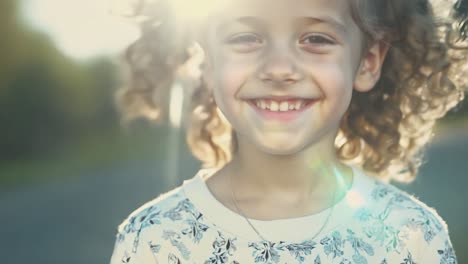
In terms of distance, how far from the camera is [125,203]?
6730 millimetres

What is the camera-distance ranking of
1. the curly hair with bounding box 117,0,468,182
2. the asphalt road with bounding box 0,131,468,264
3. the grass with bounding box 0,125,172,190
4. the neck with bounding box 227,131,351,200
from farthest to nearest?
the grass with bounding box 0,125,172,190, the asphalt road with bounding box 0,131,468,264, the curly hair with bounding box 117,0,468,182, the neck with bounding box 227,131,351,200

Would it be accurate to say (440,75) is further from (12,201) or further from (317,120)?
(12,201)

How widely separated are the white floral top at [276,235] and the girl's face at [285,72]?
22 centimetres

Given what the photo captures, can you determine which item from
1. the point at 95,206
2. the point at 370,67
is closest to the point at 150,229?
the point at 370,67

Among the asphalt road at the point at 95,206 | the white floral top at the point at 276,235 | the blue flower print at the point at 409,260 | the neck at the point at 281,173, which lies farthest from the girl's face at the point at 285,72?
the asphalt road at the point at 95,206

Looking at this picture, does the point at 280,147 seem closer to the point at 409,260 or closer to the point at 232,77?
the point at 232,77

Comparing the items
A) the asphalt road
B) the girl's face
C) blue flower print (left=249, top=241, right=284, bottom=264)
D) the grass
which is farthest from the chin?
the grass

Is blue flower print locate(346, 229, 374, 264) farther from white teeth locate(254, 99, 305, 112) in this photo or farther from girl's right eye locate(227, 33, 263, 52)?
girl's right eye locate(227, 33, 263, 52)

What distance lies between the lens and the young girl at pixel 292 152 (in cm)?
250

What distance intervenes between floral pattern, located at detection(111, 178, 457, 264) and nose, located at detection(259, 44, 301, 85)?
410mm

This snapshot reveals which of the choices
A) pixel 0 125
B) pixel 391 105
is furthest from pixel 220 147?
pixel 0 125

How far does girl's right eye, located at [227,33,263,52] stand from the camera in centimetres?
253

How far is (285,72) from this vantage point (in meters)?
2.46

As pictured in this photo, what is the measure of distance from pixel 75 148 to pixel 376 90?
5783 millimetres
